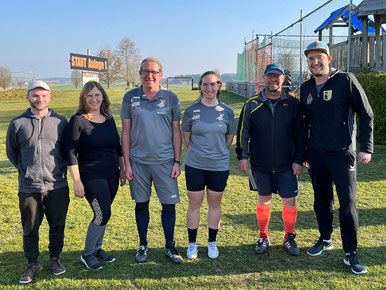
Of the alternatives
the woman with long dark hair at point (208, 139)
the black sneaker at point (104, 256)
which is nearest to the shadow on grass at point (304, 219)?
the woman with long dark hair at point (208, 139)

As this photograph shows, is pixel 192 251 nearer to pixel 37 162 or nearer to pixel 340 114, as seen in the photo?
pixel 37 162

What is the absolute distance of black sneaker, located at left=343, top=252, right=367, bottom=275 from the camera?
316 centimetres

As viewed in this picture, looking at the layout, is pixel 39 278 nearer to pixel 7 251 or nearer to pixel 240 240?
pixel 7 251

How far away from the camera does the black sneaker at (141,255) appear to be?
3.48 metres

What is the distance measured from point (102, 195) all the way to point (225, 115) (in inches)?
56.0

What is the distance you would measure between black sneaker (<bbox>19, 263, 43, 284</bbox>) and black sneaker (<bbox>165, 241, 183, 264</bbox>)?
4.15ft

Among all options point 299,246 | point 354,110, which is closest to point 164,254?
point 299,246

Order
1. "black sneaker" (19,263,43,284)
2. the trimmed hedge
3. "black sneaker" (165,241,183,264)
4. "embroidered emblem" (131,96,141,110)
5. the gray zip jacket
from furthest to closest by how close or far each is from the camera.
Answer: the trimmed hedge → "black sneaker" (165,241,183,264) → "embroidered emblem" (131,96,141,110) → "black sneaker" (19,263,43,284) → the gray zip jacket

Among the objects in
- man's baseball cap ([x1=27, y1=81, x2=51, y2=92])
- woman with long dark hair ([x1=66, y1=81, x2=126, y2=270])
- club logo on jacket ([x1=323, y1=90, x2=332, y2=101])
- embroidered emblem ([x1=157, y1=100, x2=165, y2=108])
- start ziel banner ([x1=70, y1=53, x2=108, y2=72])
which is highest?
start ziel banner ([x1=70, y1=53, x2=108, y2=72])

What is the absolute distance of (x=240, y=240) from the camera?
156 inches

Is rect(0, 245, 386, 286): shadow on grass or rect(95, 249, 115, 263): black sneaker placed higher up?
rect(95, 249, 115, 263): black sneaker

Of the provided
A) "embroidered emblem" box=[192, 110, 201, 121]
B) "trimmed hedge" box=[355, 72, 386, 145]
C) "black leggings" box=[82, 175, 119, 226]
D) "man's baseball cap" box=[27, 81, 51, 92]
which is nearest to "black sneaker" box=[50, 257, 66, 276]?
"black leggings" box=[82, 175, 119, 226]

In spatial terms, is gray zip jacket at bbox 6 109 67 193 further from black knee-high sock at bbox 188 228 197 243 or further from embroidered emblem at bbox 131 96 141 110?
black knee-high sock at bbox 188 228 197 243

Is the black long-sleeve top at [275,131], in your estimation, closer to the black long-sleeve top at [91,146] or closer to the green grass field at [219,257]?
the green grass field at [219,257]
